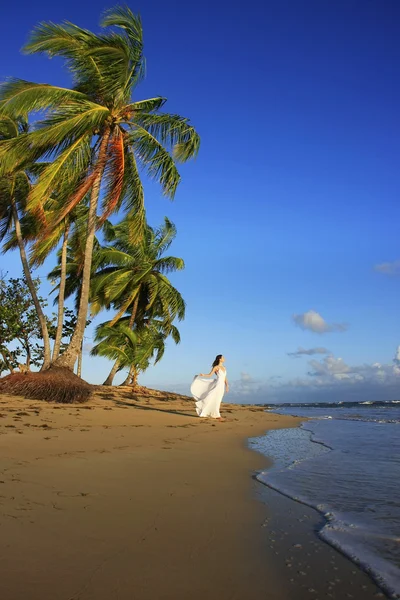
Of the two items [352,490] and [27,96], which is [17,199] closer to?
[27,96]

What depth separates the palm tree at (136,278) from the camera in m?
26.2

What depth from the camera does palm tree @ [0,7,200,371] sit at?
45.9 feet

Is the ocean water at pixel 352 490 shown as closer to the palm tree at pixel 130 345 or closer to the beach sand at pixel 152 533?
the beach sand at pixel 152 533

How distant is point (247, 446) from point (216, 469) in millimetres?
2640

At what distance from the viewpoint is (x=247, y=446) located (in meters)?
7.72

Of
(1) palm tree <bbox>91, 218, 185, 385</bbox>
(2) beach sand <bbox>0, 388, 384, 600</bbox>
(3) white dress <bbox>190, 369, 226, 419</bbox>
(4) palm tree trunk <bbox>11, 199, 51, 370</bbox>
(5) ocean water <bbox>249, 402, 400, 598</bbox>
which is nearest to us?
(2) beach sand <bbox>0, 388, 384, 600</bbox>

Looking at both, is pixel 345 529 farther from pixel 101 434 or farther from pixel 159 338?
pixel 159 338

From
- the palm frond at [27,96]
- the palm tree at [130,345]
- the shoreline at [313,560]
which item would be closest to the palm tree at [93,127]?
the palm frond at [27,96]

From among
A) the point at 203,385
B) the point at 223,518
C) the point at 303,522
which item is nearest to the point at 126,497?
the point at 223,518

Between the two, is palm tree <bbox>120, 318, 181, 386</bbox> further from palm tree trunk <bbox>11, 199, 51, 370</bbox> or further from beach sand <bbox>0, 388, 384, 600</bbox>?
beach sand <bbox>0, 388, 384, 600</bbox>

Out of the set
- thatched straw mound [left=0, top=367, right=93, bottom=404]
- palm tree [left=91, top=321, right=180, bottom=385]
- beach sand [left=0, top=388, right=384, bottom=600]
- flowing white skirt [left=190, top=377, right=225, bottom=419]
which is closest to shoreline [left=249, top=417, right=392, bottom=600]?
beach sand [left=0, top=388, right=384, bottom=600]

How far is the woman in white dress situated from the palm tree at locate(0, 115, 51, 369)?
21.9 feet

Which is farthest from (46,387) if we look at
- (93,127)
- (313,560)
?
(313,560)

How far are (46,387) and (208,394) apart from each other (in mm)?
4570
